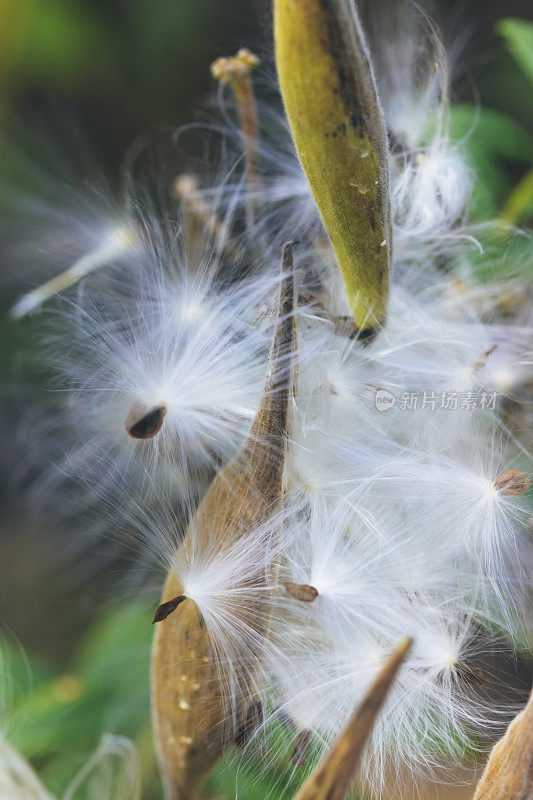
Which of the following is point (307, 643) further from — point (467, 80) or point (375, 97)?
point (467, 80)

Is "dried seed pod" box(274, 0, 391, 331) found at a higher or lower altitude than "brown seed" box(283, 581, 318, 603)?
higher

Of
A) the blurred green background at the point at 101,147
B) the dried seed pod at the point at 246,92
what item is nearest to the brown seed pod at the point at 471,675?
the blurred green background at the point at 101,147

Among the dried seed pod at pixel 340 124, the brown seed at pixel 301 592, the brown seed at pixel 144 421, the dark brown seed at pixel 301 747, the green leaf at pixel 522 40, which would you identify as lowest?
the dark brown seed at pixel 301 747

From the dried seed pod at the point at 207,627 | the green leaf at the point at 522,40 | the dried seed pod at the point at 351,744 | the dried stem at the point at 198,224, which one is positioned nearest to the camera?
the dried seed pod at the point at 351,744

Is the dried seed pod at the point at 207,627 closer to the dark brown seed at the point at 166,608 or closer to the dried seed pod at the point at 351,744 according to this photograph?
the dark brown seed at the point at 166,608

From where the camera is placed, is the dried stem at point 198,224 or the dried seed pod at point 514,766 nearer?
the dried seed pod at point 514,766

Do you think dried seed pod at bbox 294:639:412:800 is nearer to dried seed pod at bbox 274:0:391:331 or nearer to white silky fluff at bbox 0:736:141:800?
dried seed pod at bbox 274:0:391:331

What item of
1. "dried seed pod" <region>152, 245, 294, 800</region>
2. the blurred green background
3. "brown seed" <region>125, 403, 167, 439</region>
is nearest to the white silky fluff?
the blurred green background
